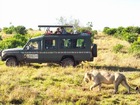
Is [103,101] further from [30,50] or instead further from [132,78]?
[30,50]

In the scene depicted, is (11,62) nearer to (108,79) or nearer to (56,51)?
(56,51)

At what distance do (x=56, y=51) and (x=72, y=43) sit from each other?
3.07 ft

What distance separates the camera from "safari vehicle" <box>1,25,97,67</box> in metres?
18.2

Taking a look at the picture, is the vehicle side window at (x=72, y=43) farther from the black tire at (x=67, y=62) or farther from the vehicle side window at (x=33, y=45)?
the vehicle side window at (x=33, y=45)

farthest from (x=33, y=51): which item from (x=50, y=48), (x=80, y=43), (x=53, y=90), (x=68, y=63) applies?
(x=53, y=90)

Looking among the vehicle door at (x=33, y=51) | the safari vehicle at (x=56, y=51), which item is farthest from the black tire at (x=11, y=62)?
the vehicle door at (x=33, y=51)

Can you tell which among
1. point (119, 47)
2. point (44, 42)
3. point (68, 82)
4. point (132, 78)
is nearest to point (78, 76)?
point (68, 82)

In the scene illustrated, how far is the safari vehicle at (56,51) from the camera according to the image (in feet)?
59.8

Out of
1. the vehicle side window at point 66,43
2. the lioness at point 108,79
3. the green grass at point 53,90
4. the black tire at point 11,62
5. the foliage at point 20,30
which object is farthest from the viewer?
the foliage at point 20,30

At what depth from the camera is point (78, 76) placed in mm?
15750

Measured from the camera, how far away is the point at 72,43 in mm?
18312

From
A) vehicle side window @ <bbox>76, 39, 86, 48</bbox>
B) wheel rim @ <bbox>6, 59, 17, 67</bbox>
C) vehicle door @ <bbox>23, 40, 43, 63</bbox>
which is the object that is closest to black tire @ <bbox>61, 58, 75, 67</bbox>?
vehicle side window @ <bbox>76, 39, 86, 48</bbox>

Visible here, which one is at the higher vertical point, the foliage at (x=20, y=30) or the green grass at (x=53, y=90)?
the foliage at (x=20, y=30)

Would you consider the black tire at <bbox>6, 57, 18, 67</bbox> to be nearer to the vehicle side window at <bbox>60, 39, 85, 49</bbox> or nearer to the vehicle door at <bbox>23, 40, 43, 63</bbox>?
the vehicle door at <bbox>23, 40, 43, 63</bbox>
